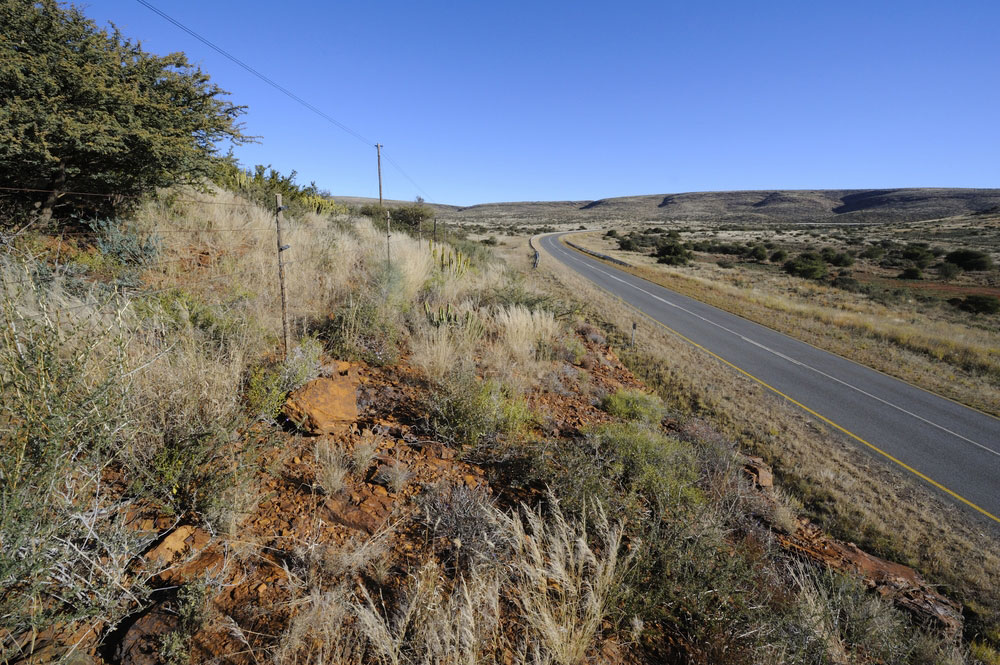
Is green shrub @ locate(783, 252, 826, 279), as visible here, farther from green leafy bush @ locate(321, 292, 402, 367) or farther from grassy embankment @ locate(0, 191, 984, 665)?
green leafy bush @ locate(321, 292, 402, 367)

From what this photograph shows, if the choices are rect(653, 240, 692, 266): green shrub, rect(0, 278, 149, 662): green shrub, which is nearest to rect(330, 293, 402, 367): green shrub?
rect(0, 278, 149, 662): green shrub

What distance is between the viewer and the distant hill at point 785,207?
288 ft

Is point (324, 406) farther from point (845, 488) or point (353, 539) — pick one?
point (845, 488)

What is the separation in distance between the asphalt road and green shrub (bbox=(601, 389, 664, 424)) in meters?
4.40

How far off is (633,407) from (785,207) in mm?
136430

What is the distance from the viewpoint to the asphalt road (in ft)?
22.1

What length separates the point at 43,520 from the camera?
6.37 ft

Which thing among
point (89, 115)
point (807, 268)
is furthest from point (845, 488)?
point (807, 268)

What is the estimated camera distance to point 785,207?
113 m

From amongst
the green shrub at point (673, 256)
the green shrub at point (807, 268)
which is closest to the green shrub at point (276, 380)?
the green shrub at point (673, 256)

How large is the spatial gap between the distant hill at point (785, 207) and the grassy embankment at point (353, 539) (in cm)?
10646

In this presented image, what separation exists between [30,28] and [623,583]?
8.78m

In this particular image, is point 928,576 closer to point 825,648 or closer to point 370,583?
point 825,648

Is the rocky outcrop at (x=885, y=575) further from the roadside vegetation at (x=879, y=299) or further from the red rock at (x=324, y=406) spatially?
the roadside vegetation at (x=879, y=299)
